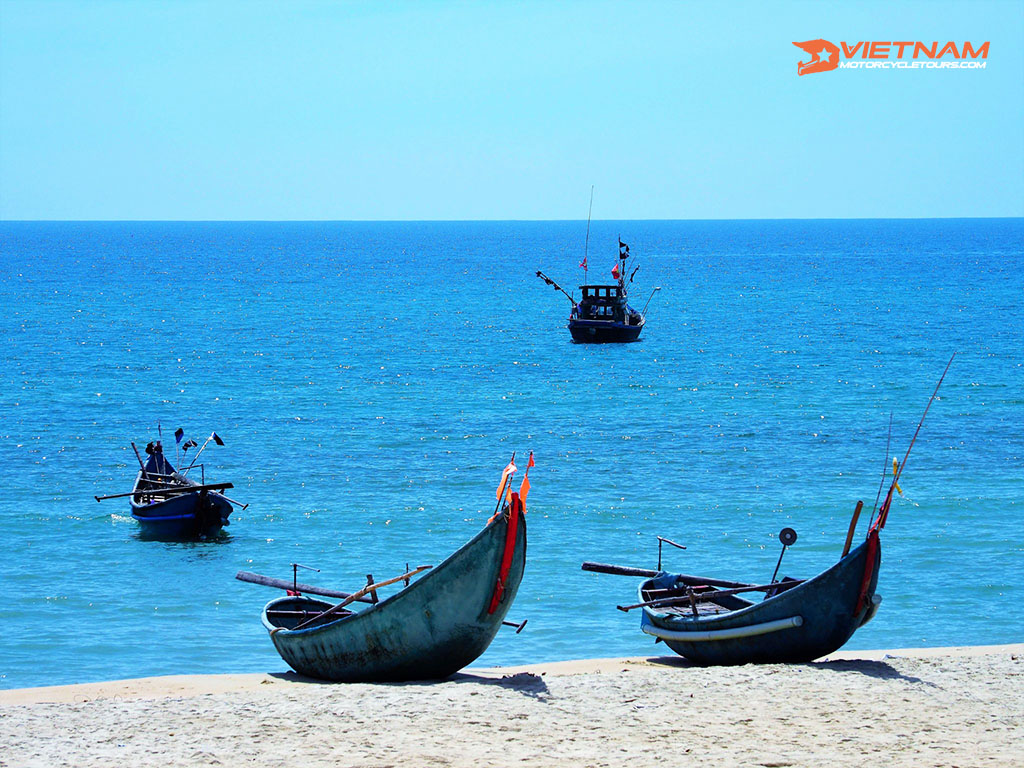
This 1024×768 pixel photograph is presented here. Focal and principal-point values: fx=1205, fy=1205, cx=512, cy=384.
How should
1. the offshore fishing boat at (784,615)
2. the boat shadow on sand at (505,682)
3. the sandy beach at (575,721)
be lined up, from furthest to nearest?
the offshore fishing boat at (784,615) < the boat shadow on sand at (505,682) < the sandy beach at (575,721)

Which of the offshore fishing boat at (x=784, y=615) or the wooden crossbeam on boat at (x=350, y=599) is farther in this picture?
the wooden crossbeam on boat at (x=350, y=599)

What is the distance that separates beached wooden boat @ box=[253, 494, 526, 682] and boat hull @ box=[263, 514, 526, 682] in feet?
0.04

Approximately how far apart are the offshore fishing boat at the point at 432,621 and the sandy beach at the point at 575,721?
16.3 inches

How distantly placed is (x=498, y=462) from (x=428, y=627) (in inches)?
847

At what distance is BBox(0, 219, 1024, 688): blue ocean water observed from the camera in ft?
73.7

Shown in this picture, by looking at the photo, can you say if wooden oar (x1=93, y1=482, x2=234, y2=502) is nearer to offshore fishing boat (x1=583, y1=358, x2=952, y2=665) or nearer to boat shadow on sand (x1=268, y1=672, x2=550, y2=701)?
boat shadow on sand (x1=268, y1=672, x2=550, y2=701)

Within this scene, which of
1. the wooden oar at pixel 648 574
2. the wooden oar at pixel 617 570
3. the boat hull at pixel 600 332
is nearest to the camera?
the wooden oar at pixel 648 574

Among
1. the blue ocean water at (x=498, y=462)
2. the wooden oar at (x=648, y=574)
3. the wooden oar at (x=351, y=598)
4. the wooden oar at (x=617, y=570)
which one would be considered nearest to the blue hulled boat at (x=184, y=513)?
the blue ocean water at (x=498, y=462)

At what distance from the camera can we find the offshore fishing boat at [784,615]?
15156 millimetres

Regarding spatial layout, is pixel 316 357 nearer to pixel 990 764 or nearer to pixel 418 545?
pixel 418 545

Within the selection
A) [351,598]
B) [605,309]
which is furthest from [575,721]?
[605,309]

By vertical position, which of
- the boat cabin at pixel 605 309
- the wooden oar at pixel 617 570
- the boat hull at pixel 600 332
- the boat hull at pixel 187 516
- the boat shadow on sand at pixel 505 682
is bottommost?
the boat hull at pixel 187 516

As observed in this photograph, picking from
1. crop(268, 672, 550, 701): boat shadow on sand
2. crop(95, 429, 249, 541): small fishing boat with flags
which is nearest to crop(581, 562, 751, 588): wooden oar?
crop(268, 672, 550, 701): boat shadow on sand

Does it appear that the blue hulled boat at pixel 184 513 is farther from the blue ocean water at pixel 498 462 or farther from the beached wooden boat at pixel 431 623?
the beached wooden boat at pixel 431 623
